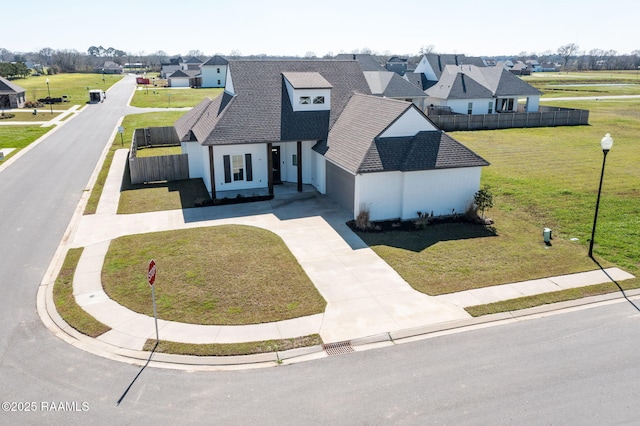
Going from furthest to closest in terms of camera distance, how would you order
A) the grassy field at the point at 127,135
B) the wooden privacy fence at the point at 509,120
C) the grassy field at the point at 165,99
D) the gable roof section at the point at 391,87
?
the grassy field at the point at 165,99
the gable roof section at the point at 391,87
the wooden privacy fence at the point at 509,120
the grassy field at the point at 127,135

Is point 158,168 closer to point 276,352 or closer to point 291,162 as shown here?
point 291,162

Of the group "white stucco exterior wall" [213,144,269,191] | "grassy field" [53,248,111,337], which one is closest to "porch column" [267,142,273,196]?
"white stucco exterior wall" [213,144,269,191]

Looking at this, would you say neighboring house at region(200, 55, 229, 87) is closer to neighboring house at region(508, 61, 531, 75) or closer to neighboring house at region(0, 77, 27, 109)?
neighboring house at region(0, 77, 27, 109)

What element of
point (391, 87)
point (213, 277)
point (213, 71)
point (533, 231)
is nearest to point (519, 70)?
point (213, 71)

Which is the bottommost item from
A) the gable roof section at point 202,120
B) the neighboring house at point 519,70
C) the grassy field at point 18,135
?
the grassy field at point 18,135

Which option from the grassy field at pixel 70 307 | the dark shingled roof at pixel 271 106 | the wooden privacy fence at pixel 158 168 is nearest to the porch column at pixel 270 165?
the dark shingled roof at pixel 271 106

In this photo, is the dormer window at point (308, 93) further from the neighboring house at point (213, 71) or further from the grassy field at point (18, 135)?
the neighboring house at point (213, 71)
